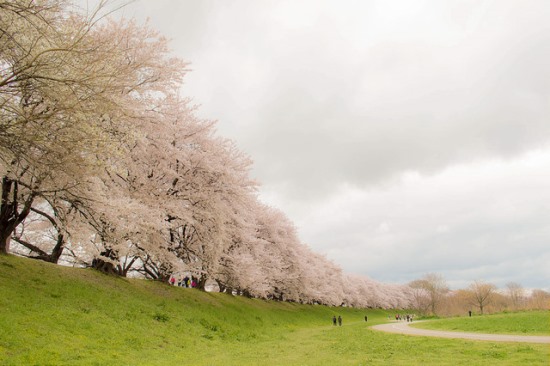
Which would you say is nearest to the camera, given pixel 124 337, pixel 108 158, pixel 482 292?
pixel 124 337

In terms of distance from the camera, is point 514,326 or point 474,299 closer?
point 514,326

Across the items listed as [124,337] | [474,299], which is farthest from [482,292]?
[124,337]

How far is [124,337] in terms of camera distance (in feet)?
49.8

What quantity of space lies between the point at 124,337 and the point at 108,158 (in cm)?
782

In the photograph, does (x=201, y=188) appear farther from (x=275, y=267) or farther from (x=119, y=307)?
(x=275, y=267)

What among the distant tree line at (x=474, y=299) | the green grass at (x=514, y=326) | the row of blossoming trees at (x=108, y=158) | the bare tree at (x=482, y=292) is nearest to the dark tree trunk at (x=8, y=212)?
the row of blossoming trees at (x=108, y=158)

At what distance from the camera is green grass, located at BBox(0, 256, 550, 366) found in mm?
11750

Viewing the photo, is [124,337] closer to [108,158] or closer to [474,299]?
[108,158]

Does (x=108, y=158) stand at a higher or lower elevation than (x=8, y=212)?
higher

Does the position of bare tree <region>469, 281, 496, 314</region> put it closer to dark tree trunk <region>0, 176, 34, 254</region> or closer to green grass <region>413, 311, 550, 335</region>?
green grass <region>413, 311, 550, 335</region>

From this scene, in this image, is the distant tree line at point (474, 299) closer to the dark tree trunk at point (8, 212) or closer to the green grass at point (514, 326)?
the green grass at point (514, 326)

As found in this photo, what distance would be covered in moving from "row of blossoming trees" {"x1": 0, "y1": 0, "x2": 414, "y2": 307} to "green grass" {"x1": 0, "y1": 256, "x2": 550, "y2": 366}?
203 centimetres

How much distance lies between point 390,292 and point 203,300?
14989 centimetres

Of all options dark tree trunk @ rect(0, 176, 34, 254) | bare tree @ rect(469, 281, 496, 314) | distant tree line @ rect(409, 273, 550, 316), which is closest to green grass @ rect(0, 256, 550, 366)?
dark tree trunk @ rect(0, 176, 34, 254)
